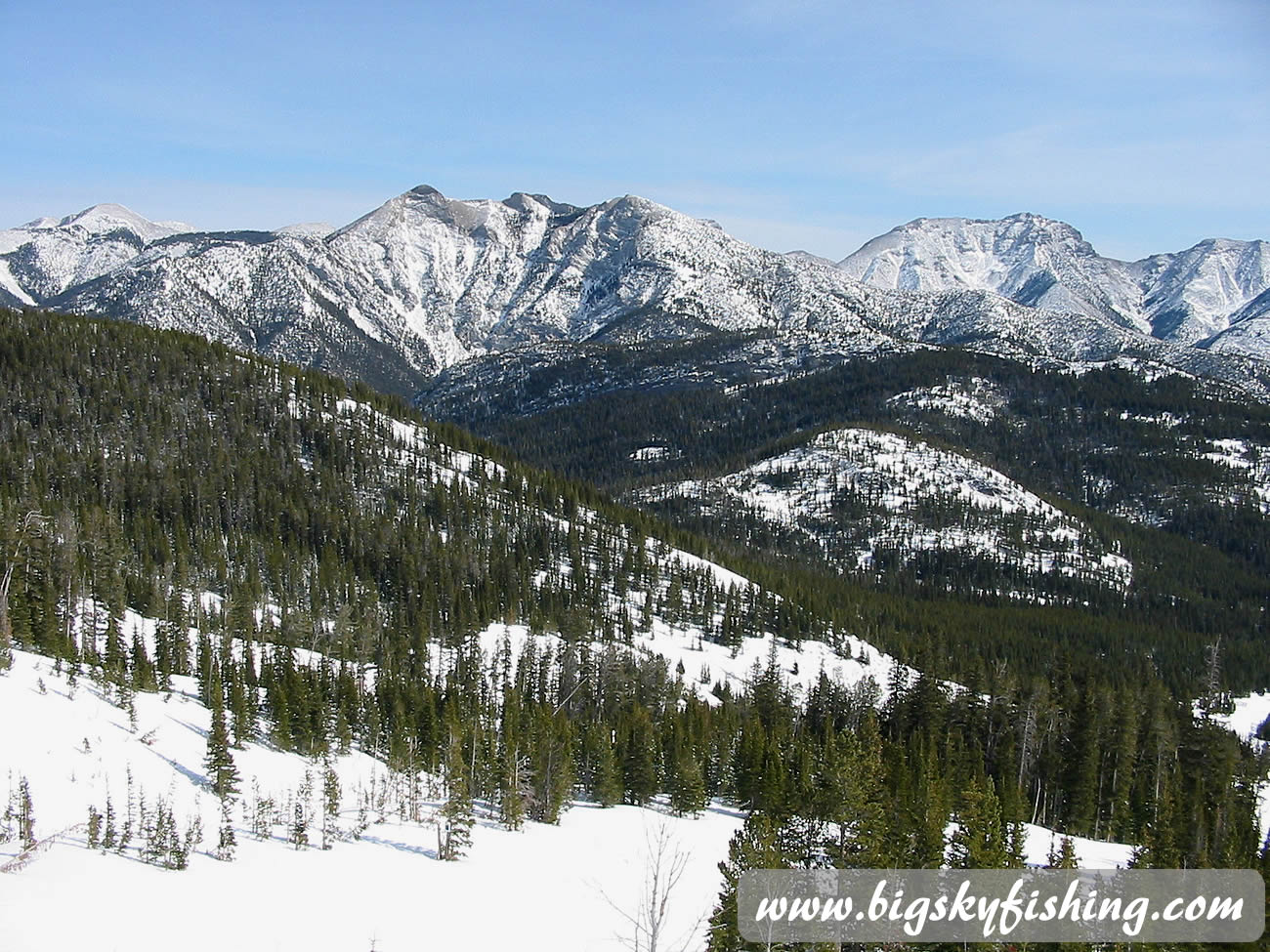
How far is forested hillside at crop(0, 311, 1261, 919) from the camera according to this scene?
64688 mm

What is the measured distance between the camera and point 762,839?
37.4 m

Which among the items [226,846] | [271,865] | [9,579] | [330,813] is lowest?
[330,813]

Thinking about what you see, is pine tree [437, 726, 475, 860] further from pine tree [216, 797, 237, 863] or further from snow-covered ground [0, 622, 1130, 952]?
pine tree [216, 797, 237, 863]

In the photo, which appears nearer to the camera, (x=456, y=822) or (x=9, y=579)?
(x=456, y=822)

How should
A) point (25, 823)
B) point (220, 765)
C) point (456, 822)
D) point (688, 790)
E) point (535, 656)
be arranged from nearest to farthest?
point (25, 823)
point (220, 765)
point (456, 822)
point (688, 790)
point (535, 656)

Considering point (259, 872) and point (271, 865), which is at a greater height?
point (259, 872)

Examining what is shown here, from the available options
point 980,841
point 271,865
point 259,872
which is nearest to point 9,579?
point 271,865

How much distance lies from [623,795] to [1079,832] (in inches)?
1687

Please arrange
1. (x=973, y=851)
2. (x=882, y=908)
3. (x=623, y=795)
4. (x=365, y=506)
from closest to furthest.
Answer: (x=882, y=908)
(x=973, y=851)
(x=623, y=795)
(x=365, y=506)

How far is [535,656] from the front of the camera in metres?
123

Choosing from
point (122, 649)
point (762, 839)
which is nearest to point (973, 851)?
point (762, 839)

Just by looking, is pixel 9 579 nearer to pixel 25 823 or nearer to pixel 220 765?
pixel 220 765

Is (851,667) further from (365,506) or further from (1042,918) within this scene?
(1042,918)

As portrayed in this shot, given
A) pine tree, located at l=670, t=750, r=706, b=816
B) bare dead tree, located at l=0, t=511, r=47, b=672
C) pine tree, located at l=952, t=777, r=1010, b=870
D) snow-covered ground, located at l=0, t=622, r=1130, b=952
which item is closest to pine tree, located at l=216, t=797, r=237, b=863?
snow-covered ground, located at l=0, t=622, r=1130, b=952
